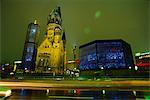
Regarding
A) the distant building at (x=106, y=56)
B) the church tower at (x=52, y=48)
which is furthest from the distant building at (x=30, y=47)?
the distant building at (x=106, y=56)

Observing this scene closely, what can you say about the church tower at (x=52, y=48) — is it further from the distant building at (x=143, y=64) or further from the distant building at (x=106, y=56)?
the distant building at (x=143, y=64)

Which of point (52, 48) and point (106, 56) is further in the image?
point (52, 48)

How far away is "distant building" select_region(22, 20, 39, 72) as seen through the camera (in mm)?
1153

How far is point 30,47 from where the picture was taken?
3.94ft

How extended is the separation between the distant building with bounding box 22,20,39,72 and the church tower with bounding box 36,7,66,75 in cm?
3

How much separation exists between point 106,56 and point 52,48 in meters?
0.31

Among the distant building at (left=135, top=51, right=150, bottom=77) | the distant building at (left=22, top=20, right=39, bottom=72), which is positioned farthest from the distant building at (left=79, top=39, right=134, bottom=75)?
the distant building at (left=22, top=20, right=39, bottom=72)

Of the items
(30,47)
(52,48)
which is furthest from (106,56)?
(30,47)

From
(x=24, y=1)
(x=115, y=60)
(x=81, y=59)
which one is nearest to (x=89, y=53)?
(x=81, y=59)

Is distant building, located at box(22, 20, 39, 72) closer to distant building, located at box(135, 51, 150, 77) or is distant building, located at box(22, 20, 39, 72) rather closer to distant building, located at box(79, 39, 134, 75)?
distant building, located at box(79, 39, 134, 75)

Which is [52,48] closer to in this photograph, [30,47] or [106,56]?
[30,47]

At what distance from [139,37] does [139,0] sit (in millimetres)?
219

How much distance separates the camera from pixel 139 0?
4.03 ft

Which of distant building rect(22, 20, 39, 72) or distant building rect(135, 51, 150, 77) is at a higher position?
distant building rect(22, 20, 39, 72)
